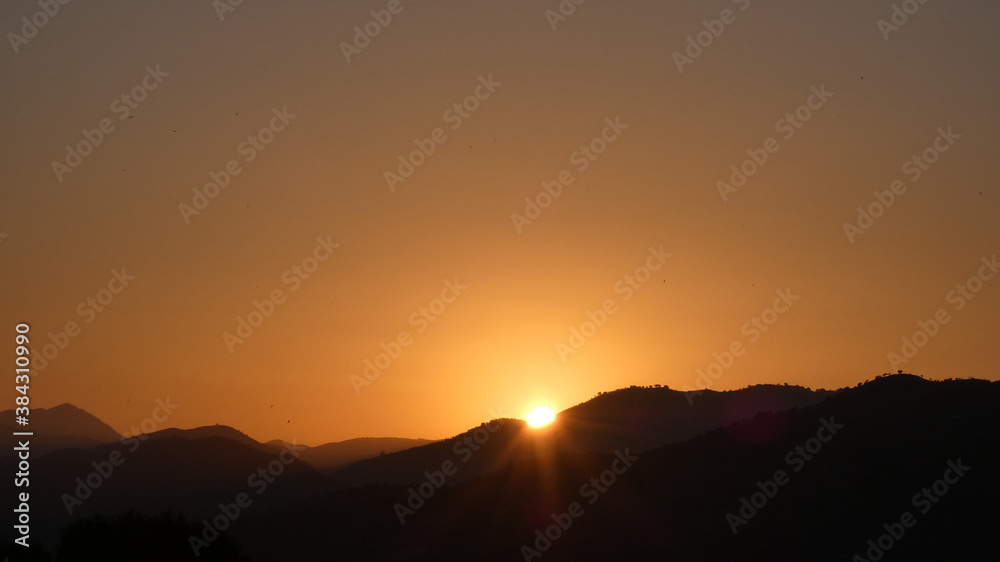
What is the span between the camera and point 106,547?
32.2 m

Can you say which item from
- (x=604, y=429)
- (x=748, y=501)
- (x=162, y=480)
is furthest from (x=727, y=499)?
(x=162, y=480)

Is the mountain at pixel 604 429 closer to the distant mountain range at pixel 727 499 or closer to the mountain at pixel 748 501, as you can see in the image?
the distant mountain range at pixel 727 499

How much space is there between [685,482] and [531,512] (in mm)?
10142

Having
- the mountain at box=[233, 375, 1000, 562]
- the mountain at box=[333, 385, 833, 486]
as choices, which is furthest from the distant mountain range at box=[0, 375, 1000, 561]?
the mountain at box=[333, 385, 833, 486]

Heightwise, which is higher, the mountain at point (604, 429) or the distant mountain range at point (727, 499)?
the mountain at point (604, 429)

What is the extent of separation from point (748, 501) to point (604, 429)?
139ft

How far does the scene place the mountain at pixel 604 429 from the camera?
8962cm

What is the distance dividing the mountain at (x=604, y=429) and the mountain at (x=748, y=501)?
978 inches

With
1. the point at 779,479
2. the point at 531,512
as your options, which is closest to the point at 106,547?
the point at 531,512

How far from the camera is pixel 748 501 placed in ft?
171

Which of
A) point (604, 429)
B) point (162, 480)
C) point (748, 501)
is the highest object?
point (604, 429)

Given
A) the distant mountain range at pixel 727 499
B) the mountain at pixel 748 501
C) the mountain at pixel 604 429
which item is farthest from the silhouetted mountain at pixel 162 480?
the mountain at pixel 748 501

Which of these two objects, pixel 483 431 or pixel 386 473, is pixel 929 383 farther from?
pixel 386 473

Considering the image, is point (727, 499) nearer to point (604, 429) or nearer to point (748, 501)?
point (748, 501)
